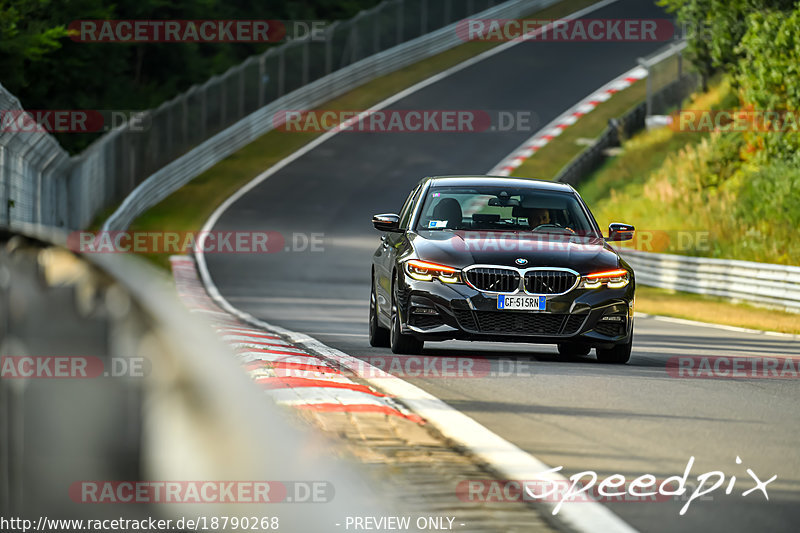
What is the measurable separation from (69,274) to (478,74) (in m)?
50.9

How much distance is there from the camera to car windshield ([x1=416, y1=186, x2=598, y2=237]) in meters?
12.8

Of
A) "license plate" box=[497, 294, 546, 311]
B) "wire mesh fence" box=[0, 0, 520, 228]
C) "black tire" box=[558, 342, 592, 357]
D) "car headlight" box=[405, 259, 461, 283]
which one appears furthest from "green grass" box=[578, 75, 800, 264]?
"car headlight" box=[405, 259, 461, 283]

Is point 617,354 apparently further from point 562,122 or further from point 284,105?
point 284,105

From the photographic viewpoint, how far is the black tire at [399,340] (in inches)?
471

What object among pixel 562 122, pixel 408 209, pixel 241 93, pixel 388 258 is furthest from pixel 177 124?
pixel 388 258

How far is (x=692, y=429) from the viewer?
8211 millimetres

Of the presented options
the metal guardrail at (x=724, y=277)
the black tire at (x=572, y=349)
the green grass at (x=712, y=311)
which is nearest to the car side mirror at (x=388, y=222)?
the black tire at (x=572, y=349)

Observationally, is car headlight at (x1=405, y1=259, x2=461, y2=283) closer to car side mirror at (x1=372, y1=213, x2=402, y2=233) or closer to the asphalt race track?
the asphalt race track

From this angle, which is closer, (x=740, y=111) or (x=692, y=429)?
(x=692, y=429)

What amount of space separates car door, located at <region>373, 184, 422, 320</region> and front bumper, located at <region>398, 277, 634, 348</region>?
78cm

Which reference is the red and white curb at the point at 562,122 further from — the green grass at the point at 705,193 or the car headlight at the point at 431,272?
the car headlight at the point at 431,272

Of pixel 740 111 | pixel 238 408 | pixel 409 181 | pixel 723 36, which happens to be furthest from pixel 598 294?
pixel 409 181

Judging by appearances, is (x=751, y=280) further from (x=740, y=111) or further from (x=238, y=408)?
(x=238, y=408)

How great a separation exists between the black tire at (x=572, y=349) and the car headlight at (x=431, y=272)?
1379 millimetres
